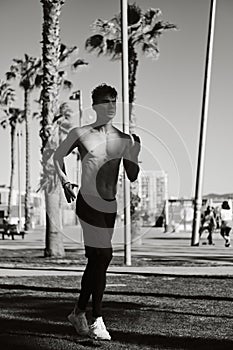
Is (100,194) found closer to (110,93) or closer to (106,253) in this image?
(106,253)

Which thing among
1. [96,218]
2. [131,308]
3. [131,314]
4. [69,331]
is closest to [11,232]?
[131,308]

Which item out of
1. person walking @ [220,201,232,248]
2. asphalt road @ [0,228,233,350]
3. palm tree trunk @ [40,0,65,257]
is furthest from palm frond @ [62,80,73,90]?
asphalt road @ [0,228,233,350]

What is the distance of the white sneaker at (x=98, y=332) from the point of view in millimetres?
5816

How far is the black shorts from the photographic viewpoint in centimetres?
587

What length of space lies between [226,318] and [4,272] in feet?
25.1

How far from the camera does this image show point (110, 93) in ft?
20.1

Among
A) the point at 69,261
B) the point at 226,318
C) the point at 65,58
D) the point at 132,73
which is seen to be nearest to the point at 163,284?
the point at 226,318

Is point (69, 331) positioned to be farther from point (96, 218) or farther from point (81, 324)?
point (96, 218)

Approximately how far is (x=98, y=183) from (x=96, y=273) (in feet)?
2.33

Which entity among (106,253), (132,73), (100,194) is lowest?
(106,253)

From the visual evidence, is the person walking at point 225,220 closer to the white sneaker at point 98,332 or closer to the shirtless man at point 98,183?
the shirtless man at point 98,183

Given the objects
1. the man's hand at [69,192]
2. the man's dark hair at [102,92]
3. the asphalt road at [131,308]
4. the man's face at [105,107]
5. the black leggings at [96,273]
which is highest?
the man's dark hair at [102,92]

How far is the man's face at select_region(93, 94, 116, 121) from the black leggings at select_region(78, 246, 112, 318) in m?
1.07

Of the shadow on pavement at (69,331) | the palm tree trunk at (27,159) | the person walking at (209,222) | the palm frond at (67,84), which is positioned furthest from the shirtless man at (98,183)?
the palm tree trunk at (27,159)
